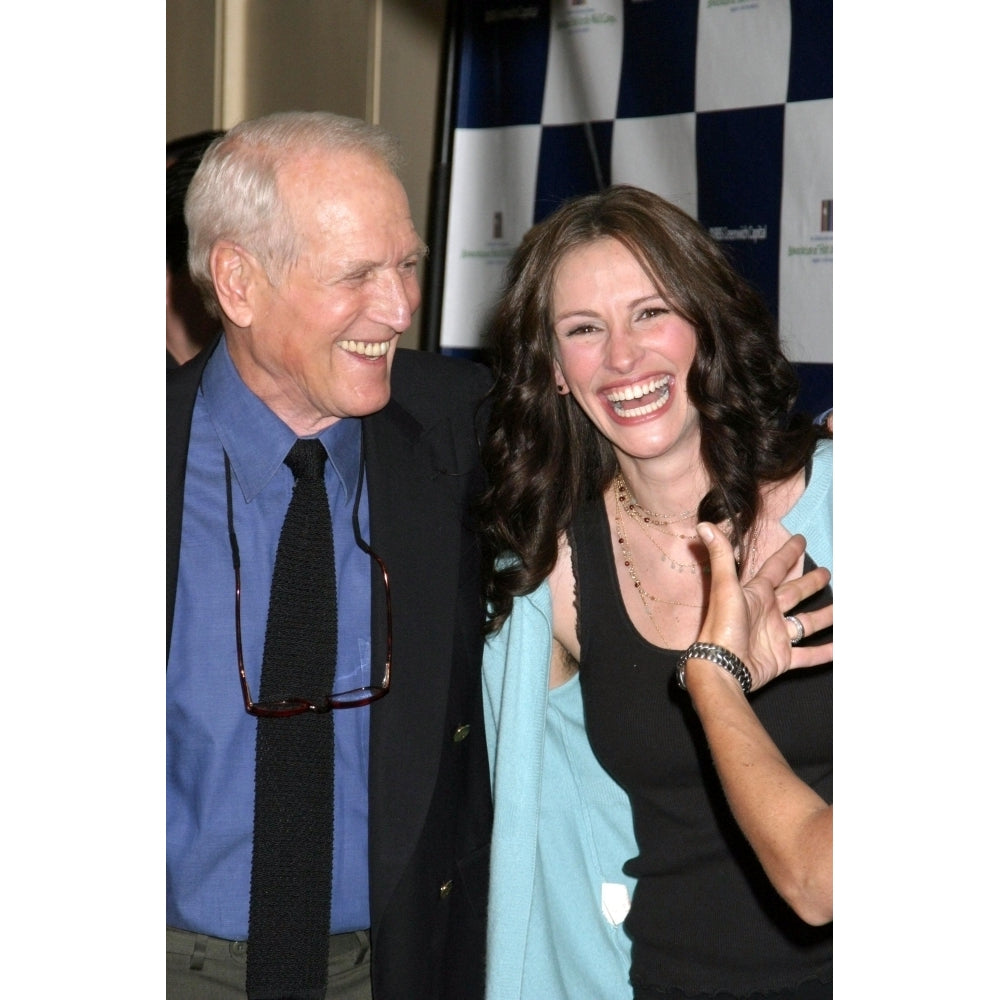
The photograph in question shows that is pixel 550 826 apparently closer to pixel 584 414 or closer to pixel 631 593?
pixel 631 593

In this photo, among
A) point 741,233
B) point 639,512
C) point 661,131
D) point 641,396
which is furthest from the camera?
point 661,131

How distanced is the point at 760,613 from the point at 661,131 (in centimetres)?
192

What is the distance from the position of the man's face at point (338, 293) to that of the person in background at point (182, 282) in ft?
2.46

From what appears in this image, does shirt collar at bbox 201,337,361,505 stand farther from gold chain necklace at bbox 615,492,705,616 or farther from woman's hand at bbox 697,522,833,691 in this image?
woman's hand at bbox 697,522,833,691

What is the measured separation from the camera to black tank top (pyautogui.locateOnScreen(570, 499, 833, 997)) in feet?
5.04

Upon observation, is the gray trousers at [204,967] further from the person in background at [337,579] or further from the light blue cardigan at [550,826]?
the light blue cardigan at [550,826]

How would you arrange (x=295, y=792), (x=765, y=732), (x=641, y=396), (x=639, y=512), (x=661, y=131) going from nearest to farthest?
1. (x=765, y=732)
2. (x=295, y=792)
3. (x=641, y=396)
4. (x=639, y=512)
5. (x=661, y=131)

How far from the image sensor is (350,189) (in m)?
1.60

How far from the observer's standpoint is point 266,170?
163 cm

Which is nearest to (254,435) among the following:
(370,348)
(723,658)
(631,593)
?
(370,348)

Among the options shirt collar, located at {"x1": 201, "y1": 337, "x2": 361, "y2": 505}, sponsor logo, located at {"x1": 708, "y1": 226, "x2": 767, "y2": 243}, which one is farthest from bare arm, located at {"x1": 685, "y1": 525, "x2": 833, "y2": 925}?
sponsor logo, located at {"x1": 708, "y1": 226, "x2": 767, "y2": 243}

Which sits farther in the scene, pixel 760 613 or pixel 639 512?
pixel 639 512

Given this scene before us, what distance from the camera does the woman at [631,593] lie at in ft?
5.13
